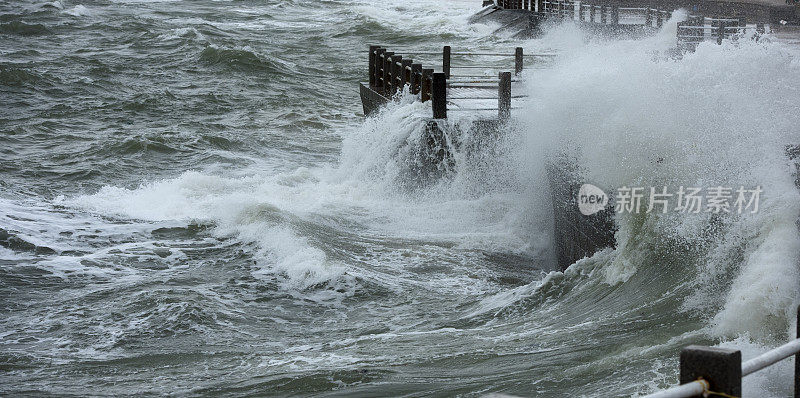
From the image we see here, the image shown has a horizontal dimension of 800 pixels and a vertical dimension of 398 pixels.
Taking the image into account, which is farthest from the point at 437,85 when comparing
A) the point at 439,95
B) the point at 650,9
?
the point at 650,9

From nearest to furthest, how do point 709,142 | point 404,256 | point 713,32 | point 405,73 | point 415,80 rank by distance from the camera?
point 709,142 → point 404,256 → point 415,80 → point 405,73 → point 713,32

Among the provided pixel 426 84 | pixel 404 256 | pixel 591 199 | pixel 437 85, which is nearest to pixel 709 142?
pixel 591 199

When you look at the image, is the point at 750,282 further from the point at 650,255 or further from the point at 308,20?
the point at 308,20

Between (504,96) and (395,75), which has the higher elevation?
(395,75)

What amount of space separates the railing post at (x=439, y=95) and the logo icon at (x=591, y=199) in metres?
3.94

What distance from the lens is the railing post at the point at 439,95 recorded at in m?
13.3

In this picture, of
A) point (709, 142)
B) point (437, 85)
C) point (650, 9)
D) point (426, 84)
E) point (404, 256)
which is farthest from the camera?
point (650, 9)

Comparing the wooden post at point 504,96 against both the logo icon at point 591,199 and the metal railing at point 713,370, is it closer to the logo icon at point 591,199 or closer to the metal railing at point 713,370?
the logo icon at point 591,199

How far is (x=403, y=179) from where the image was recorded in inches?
547

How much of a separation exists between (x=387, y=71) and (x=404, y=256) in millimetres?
7136

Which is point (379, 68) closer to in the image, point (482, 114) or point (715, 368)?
point (482, 114)

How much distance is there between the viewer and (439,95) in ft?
44.1

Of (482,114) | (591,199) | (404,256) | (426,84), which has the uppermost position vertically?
(426,84)

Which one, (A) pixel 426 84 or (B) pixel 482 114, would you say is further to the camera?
(A) pixel 426 84
